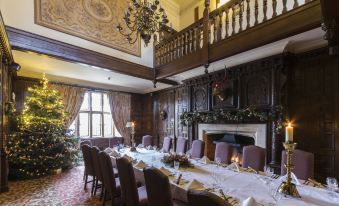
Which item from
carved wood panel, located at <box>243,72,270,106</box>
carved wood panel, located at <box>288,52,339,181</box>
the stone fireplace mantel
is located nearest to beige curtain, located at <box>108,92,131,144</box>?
the stone fireplace mantel

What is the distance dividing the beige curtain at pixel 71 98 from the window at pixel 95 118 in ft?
1.17

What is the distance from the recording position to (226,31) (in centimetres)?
394

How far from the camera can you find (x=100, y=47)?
15.4 ft

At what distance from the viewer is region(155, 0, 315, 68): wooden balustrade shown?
12.6 feet

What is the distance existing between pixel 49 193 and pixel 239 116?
14.4ft

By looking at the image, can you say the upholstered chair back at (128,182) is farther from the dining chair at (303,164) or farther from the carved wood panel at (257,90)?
Result: the carved wood panel at (257,90)

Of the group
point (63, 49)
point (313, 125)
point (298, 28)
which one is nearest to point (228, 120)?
point (313, 125)

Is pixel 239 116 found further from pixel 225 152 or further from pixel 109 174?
pixel 109 174

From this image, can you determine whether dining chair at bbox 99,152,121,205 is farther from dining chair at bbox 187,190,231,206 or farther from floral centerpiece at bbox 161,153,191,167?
dining chair at bbox 187,190,231,206

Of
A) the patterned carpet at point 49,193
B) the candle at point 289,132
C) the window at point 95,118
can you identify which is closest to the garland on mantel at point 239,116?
the candle at point 289,132

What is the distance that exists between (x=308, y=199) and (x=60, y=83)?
7085mm

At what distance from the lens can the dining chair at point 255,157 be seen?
9.91 feet

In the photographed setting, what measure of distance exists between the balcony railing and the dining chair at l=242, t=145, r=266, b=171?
182 cm

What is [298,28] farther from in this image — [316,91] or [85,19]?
[85,19]
